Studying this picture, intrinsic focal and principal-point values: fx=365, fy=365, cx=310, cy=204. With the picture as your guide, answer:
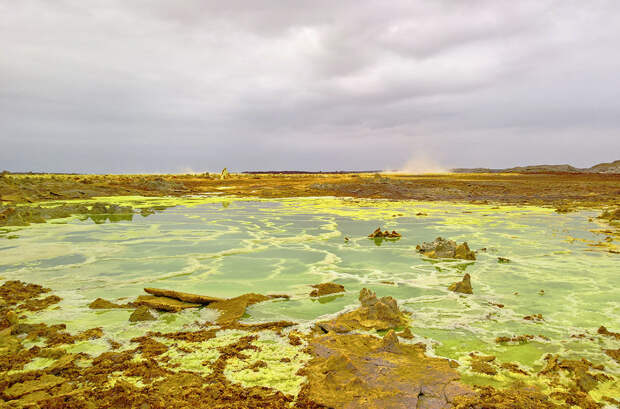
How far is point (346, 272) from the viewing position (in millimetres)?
11883

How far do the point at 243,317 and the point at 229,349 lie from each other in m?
1.64

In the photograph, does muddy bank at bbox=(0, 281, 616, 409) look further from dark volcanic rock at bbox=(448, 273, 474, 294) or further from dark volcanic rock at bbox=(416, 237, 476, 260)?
dark volcanic rock at bbox=(416, 237, 476, 260)

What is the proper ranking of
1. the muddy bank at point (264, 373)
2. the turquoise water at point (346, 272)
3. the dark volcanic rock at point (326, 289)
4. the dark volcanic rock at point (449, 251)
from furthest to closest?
the dark volcanic rock at point (449, 251) → the dark volcanic rock at point (326, 289) → the turquoise water at point (346, 272) → the muddy bank at point (264, 373)

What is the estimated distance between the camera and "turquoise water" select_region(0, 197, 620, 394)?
735cm

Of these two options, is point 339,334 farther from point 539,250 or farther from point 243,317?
point 539,250

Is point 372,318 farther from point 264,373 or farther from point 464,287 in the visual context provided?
point 464,287

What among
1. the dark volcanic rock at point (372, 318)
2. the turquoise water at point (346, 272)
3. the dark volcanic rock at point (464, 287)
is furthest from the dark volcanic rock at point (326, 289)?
the dark volcanic rock at point (464, 287)

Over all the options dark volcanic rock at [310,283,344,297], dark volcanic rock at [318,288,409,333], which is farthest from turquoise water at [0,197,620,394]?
dark volcanic rock at [318,288,409,333]

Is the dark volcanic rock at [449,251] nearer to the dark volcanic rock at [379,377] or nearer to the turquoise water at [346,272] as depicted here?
the turquoise water at [346,272]

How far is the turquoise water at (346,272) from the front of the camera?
24.1ft

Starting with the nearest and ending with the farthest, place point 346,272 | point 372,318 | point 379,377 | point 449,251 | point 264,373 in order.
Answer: point 379,377 → point 264,373 → point 372,318 → point 346,272 → point 449,251

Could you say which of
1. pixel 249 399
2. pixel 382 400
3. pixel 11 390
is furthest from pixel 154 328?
pixel 382 400

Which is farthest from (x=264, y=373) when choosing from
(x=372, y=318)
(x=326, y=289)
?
(x=326, y=289)

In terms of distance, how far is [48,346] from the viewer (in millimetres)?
6254
